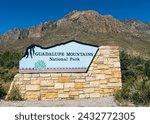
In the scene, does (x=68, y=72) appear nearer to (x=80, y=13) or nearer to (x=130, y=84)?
(x=130, y=84)

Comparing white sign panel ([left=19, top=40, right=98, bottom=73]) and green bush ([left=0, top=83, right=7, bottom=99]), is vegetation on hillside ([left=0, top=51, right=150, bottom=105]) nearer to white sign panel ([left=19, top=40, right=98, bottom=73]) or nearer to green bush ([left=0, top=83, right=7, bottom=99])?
green bush ([left=0, top=83, right=7, bottom=99])

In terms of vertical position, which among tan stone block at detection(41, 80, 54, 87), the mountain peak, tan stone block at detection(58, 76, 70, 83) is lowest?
tan stone block at detection(41, 80, 54, 87)

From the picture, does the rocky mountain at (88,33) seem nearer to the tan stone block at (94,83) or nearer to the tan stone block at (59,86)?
the tan stone block at (94,83)

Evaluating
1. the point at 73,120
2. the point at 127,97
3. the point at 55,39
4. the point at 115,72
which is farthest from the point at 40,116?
the point at 55,39

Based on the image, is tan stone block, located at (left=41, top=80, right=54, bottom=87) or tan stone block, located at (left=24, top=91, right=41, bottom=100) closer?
tan stone block, located at (left=24, top=91, right=41, bottom=100)

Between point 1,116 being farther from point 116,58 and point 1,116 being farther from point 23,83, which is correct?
point 116,58

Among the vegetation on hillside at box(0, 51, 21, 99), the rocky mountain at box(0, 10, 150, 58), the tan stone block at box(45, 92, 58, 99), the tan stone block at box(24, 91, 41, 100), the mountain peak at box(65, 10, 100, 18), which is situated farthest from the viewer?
the mountain peak at box(65, 10, 100, 18)

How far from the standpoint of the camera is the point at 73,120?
Answer: 483 centimetres

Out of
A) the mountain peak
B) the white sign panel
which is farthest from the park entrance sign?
the mountain peak

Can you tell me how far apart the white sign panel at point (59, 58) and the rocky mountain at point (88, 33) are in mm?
78406

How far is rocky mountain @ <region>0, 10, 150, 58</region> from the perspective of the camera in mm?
100750

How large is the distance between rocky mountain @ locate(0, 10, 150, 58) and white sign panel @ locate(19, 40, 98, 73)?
257ft

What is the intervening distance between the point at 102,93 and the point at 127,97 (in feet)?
6.43

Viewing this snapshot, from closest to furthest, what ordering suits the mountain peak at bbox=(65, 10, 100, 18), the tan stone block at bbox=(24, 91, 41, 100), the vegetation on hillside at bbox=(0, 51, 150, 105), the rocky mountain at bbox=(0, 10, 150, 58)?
the vegetation on hillside at bbox=(0, 51, 150, 105) → the tan stone block at bbox=(24, 91, 41, 100) → the rocky mountain at bbox=(0, 10, 150, 58) → the mountain peak at bbox=(65, 10, 100, 18)
